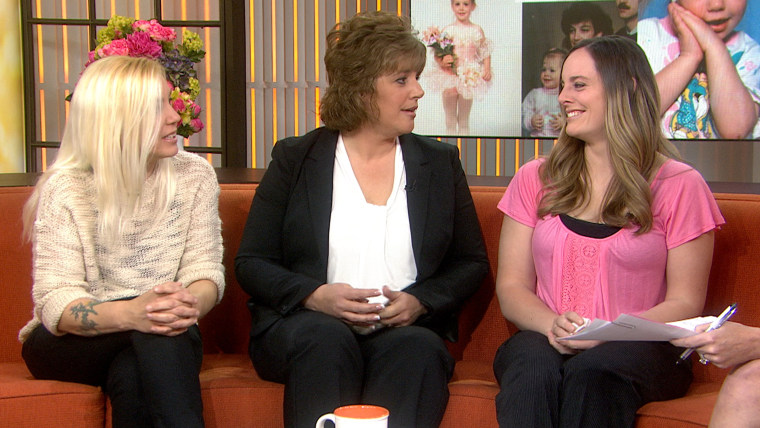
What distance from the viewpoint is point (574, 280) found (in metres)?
2.08

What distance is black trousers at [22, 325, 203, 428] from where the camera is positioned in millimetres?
1831

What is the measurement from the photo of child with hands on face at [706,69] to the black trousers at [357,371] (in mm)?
2518

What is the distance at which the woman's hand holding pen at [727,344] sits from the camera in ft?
5.34

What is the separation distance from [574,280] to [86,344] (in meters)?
1.18

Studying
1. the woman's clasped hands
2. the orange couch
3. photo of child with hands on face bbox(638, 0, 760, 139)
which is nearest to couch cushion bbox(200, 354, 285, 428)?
the orange couch

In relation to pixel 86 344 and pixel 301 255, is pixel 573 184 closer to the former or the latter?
pixel 301 255

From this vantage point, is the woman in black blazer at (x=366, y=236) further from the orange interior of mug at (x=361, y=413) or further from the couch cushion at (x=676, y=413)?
the orange interior of mug at (x=361, y=413)

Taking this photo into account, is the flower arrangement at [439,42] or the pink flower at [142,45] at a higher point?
the flower arrangement at [439,42]

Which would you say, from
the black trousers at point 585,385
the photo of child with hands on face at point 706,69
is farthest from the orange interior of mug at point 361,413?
the photo of child with hands on face at point 706,69

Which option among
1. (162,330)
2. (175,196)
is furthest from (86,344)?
(175,196)

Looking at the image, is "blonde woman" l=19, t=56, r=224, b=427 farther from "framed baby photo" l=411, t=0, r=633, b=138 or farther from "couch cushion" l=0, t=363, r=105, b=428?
"framed baby photo" l=411, t=0, r=633, b=138

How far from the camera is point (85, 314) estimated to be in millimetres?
1941

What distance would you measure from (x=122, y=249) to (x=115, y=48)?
0.82 m

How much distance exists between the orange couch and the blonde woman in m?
0.10
